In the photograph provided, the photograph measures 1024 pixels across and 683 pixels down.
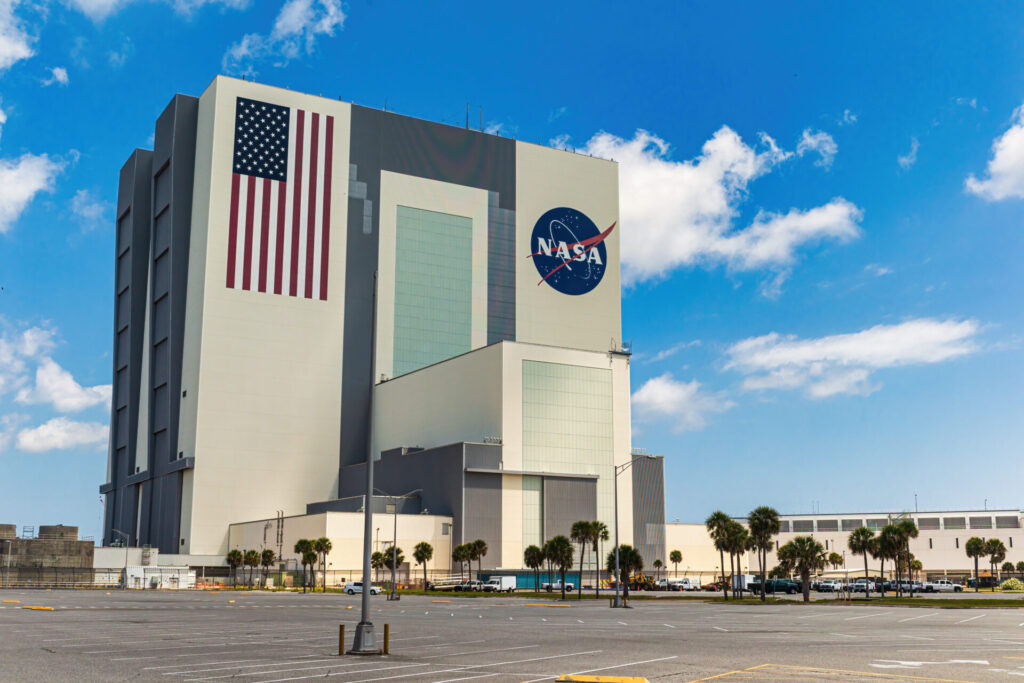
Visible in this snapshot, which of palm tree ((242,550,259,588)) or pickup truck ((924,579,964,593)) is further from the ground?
palm tree ((242,550,259,588))

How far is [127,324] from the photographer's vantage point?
147 meters

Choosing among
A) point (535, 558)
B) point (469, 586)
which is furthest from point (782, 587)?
point (469, 586)

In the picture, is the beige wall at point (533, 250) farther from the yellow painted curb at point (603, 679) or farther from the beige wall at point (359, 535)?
the yellow painted curb at point (603, 679)

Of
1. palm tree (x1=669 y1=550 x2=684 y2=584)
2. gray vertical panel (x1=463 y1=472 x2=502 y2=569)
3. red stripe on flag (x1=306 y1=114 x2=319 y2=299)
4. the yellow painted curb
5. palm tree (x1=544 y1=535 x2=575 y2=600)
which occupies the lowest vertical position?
palm tree (x1=669 y1=550 x2=684 y2=584)

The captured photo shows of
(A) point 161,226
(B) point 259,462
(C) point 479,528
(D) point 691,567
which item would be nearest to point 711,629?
(C) point 479,528

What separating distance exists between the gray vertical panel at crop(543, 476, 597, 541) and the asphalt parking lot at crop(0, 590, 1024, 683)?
241ft

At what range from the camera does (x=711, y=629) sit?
39.8 meters

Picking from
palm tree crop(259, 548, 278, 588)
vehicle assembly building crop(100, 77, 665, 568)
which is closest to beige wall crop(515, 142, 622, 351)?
vehicle assembly building crop(100, 77, 665, 568)

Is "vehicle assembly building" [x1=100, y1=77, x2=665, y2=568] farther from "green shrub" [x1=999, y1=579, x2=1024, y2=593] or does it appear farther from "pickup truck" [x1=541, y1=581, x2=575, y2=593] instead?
"green shrub" [x1=999, y1=579, x2=1024, y2=593]

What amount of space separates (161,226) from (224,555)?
47.9 meters

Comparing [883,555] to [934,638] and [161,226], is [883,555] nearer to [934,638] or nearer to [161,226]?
[934,638]

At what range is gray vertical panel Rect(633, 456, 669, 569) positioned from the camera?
12588cm

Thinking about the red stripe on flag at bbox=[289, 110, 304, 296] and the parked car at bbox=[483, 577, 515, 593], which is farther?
the red stripe on flag at bbox=[289, 110, 304, 296]

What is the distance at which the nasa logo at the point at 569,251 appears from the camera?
145 metres
